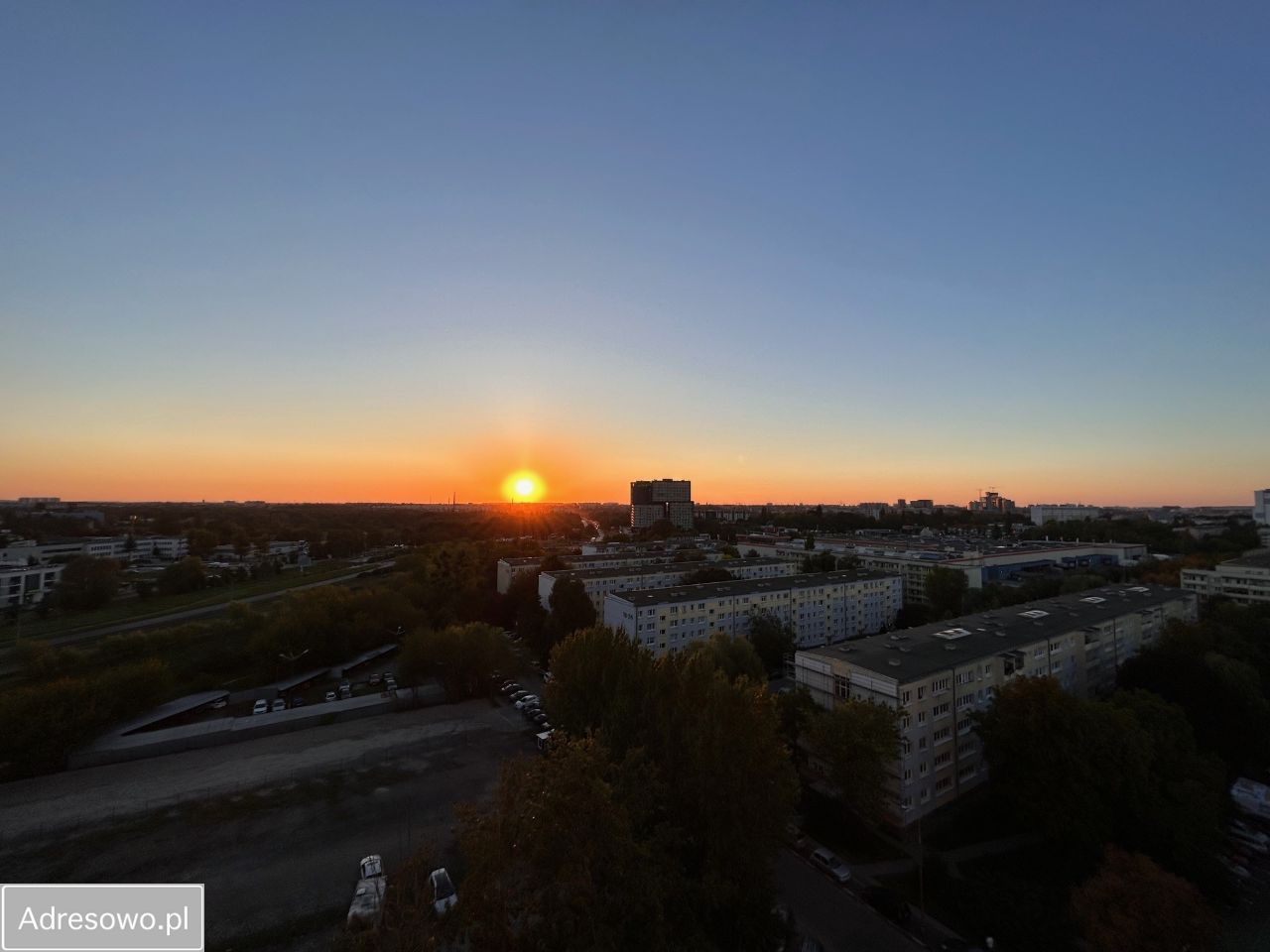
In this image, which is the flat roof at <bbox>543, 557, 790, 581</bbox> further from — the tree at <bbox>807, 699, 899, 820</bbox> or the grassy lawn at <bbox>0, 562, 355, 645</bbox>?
the grassy lawn at <bbox>0, 562, 355, 645</bbox>

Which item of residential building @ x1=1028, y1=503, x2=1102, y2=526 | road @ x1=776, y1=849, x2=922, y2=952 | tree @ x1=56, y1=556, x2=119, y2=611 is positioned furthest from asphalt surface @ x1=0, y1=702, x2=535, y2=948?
residential building @ x1=1028, y1=503, x2=1102, y2=526

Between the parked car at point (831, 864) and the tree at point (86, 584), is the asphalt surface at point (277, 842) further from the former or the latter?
the tree at point (86, 584)

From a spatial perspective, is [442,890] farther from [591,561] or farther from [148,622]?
[591,561]

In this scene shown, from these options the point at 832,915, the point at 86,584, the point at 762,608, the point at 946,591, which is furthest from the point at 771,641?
the point at 86,584

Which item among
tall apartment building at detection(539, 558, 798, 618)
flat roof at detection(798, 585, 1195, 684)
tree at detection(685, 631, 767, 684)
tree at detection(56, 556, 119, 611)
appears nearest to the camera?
flat roof at detection(798, 585, 1195, 684)

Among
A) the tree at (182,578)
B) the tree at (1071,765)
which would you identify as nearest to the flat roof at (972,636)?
the tree at (1071,765)
